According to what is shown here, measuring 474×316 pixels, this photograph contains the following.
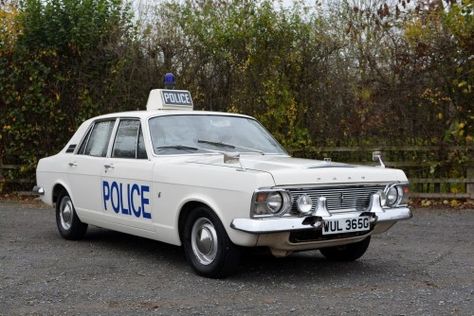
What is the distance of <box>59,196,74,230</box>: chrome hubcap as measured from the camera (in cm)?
852

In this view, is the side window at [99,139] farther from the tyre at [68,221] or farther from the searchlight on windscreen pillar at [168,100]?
the tyre at [68,221]

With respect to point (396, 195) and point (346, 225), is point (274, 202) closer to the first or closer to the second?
point (346, 225)

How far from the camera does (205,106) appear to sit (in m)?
13.0

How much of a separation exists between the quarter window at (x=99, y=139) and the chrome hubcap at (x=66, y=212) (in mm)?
→ 707

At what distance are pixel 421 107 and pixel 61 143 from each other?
6.79 metres

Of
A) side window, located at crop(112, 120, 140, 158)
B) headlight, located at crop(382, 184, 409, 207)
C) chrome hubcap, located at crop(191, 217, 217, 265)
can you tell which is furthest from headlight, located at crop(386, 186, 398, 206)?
side window, located at crop(112, 120, 140, 158)

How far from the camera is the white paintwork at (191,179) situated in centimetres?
580

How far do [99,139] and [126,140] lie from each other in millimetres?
721

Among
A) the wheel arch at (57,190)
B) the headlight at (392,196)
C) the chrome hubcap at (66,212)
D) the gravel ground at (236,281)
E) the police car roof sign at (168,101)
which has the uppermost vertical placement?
the police car roof sign at (168,101)

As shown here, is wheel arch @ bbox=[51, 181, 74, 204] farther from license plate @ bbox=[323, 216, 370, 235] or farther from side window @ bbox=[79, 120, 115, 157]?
license plate @ bbox=[323, 216, 370, 235]

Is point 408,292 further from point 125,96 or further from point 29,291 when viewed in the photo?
point 125,96

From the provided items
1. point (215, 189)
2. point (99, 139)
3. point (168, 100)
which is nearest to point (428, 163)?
point (168, 100)

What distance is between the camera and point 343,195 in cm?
615

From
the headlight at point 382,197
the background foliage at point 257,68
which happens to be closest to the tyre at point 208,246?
the headlight at point 382,197
